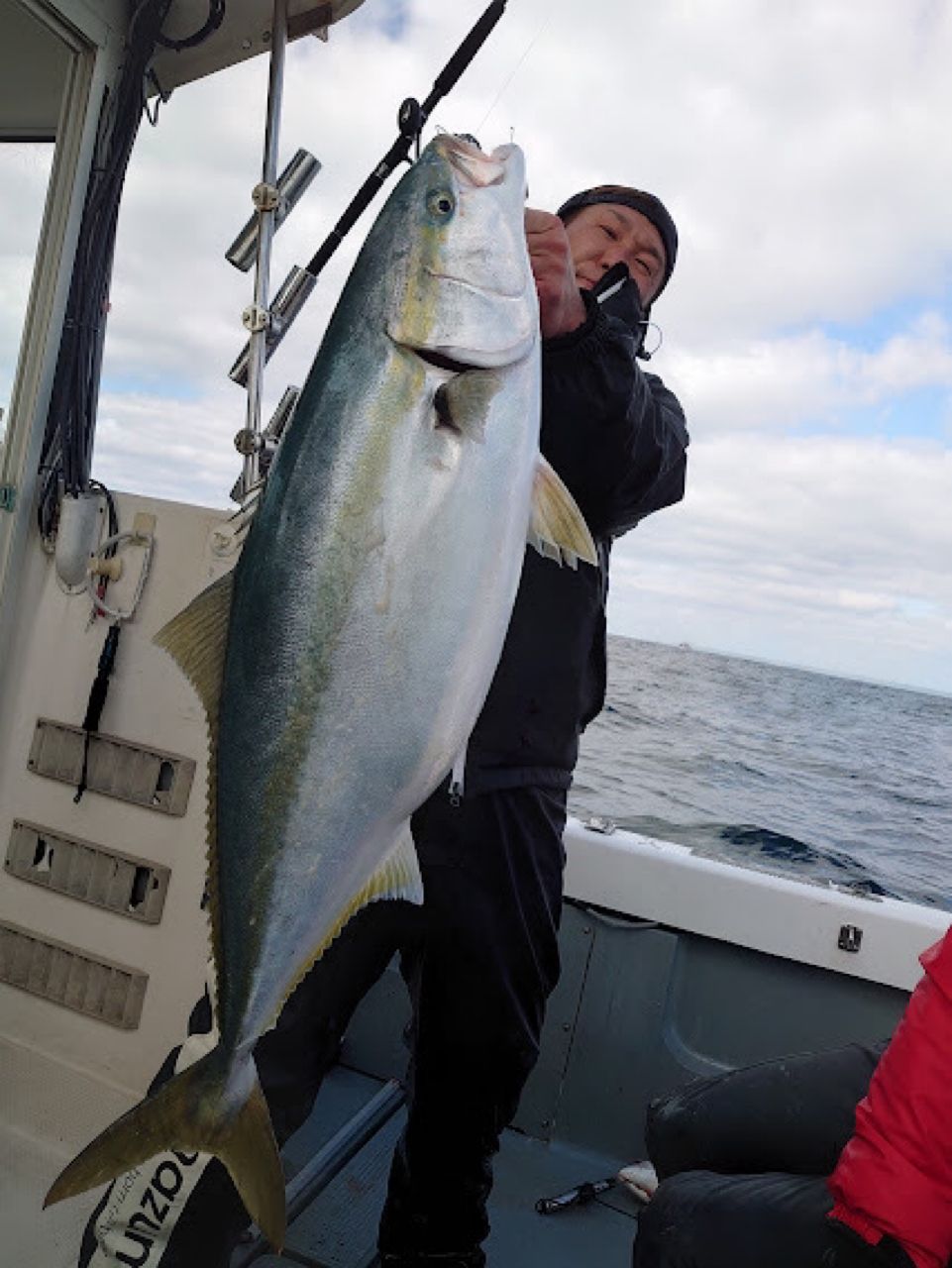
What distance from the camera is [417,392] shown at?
143 cm

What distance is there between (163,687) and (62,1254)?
1.49m

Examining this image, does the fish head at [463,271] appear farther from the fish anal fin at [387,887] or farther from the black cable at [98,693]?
the black cable at [98,693]

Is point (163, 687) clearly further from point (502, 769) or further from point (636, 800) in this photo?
point (636, 800)

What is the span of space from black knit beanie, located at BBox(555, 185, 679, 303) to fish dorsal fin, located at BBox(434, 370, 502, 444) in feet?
3.95

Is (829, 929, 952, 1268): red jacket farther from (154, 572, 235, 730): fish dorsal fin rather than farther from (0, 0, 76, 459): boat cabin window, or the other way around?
(0, 0, 76, 459): boat cabin window

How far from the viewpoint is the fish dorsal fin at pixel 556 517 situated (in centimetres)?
151

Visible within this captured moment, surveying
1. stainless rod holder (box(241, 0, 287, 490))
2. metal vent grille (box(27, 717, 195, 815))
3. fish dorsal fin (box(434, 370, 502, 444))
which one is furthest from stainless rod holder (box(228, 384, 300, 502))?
fish dorsal fin (box(434, 370, 502, 444))

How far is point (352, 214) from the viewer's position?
2918mm

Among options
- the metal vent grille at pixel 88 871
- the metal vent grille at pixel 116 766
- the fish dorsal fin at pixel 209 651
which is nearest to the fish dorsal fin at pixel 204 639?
the fish dorsal fin at pixel 209 651

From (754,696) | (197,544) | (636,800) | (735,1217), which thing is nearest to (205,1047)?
(735,1217)

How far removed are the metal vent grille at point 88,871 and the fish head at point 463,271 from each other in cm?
208

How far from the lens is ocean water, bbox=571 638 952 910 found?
943 centimetres

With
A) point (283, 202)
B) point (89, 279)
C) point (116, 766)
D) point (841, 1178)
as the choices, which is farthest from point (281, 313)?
point (841, 1178)

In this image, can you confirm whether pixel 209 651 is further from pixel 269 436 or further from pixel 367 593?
pixel 269 436
